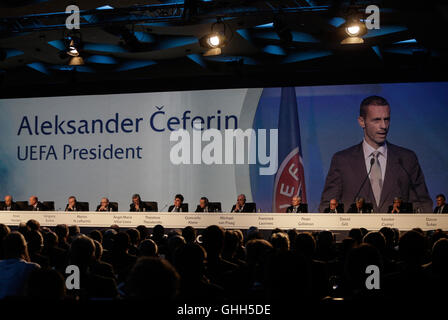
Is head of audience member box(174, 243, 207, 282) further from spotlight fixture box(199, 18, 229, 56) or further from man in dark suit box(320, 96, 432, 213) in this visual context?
man in dark suit box(320, 96, 432, 213)

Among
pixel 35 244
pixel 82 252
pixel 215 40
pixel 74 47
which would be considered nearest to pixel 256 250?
pixel 82 252

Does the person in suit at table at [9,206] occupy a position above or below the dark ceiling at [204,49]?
below

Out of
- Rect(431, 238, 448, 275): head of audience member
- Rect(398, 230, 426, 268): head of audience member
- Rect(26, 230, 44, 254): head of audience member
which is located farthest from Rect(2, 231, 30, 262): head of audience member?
Rect(431, 238, 448, 275): head of audience member

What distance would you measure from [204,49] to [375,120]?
417 centimetres

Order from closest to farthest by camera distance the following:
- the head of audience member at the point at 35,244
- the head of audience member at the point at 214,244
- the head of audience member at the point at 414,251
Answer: the head of audience member at the point at 414,251 → the head of audience member at the point at 214,244 → the head of audience member at the point at 35,244

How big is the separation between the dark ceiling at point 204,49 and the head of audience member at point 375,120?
0.54 metres

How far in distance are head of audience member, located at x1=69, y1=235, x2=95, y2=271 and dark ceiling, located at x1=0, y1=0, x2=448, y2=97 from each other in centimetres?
536

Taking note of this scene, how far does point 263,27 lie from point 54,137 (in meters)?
5.94

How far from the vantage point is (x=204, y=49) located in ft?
34.7

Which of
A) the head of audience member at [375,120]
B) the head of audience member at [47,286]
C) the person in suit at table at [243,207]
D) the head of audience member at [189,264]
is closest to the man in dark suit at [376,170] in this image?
the head of audience member at [375,120]

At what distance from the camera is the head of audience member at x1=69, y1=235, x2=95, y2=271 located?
10.3 feet

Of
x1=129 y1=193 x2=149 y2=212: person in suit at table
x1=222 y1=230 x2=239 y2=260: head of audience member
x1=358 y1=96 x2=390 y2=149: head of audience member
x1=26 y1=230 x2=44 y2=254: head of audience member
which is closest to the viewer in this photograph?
x1=222 y1=230 x2=239 y2=260: head of audience member

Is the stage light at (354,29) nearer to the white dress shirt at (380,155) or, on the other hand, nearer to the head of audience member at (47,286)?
the white dress shirt at (380,155)

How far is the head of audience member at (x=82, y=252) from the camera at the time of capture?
3127 millimetres
